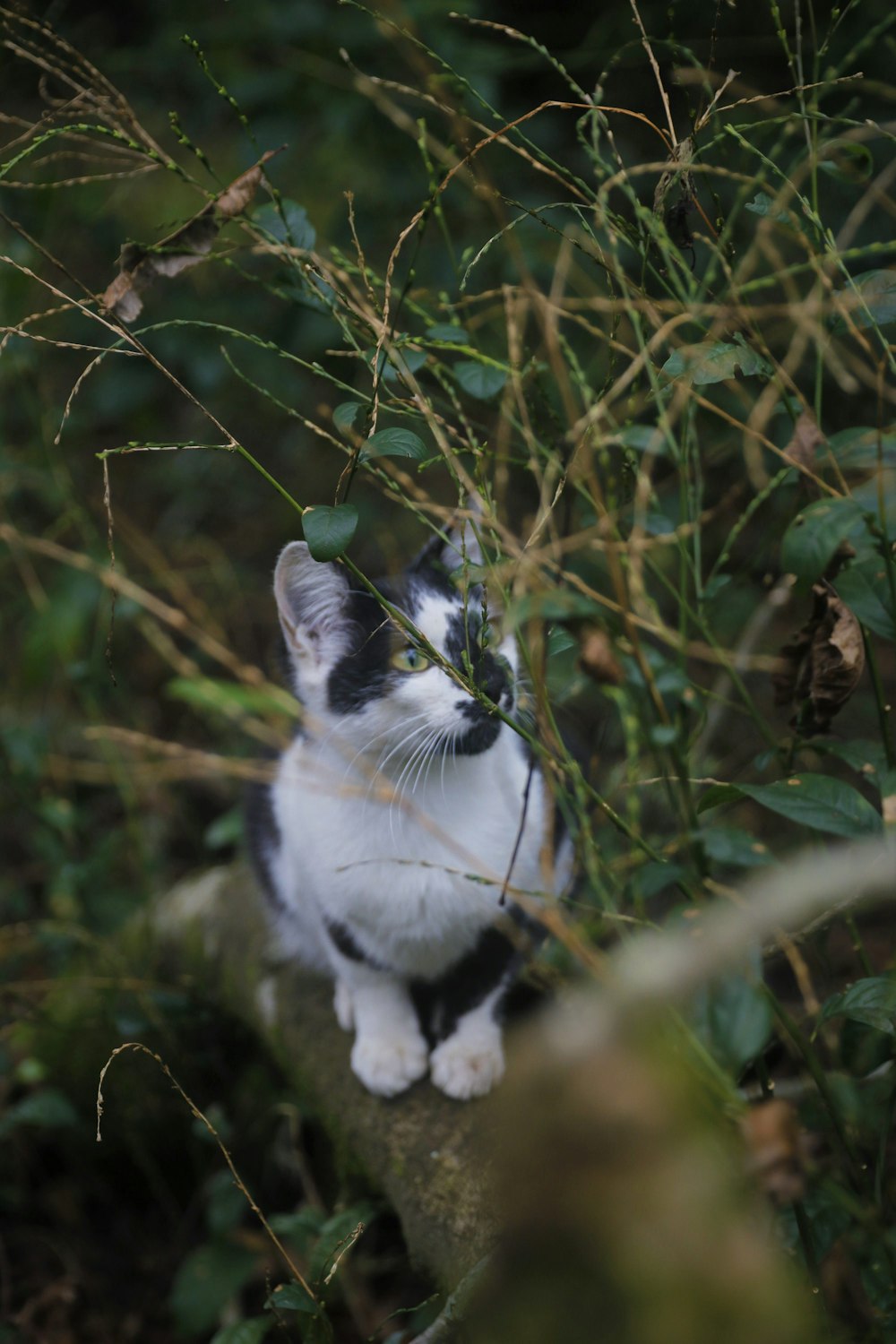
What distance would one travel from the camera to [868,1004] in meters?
1.23

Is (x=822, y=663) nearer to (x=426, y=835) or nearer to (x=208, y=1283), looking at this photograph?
(x=426, y=835)

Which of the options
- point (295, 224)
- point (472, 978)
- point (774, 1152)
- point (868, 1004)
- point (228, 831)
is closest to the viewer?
point (774, 1152)

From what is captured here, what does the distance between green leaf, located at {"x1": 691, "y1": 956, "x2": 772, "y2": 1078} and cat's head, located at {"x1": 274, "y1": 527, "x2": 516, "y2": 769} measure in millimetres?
749

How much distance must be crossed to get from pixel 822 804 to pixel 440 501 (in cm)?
271

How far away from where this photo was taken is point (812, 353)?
2.21m

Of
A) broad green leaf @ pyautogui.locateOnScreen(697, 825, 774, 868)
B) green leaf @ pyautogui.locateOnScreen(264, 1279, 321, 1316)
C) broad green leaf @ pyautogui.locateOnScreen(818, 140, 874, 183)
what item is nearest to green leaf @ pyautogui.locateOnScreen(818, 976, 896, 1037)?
broad green leaf @ pyautogui.locateOnScreen(697, 825, 774, 868)

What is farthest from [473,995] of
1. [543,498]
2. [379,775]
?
[543,498]

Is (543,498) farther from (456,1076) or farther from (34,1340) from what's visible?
(34,1340)

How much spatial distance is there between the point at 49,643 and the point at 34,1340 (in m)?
1.78

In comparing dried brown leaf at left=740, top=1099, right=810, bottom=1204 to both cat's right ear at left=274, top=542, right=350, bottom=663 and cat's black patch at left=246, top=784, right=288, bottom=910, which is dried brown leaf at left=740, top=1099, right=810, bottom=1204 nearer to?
cat's right ear at left=274, top=542, right=350, bottom=663

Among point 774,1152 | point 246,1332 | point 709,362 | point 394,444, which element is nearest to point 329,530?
point 394,444

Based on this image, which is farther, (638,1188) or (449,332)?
(449,332)

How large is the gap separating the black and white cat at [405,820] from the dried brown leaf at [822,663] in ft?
1.51

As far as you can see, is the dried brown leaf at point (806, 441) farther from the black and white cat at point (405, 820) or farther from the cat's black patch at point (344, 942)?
the cat's black patch at point (344, 942)
